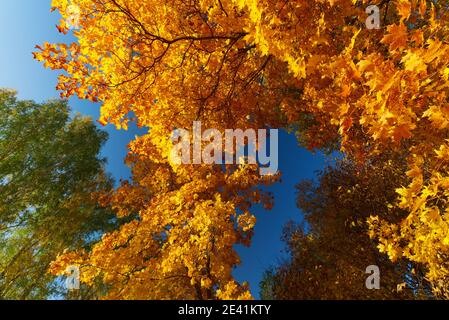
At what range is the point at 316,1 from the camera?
5.45 m

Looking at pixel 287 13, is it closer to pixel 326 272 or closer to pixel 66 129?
pixel 326 272

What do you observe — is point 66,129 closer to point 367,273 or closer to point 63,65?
point 63,65

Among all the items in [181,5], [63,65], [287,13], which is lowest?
[287,13]

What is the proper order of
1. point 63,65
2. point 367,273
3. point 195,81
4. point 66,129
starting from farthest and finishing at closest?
1. point 66,129
2. point 367,273
3. point 195,81
4. point 63,65

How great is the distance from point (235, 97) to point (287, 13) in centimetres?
436

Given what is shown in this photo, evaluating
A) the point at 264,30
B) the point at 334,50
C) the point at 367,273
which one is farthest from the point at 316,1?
the point at 367,273

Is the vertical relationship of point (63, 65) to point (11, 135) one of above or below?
below

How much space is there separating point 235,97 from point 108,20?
418cm

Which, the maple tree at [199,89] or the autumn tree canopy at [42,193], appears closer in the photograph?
the maple tree at [199,89]

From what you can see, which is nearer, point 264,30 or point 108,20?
point 264,30

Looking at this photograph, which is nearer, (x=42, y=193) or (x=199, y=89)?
(x=199, y=89)

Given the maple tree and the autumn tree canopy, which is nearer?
the maple tree
